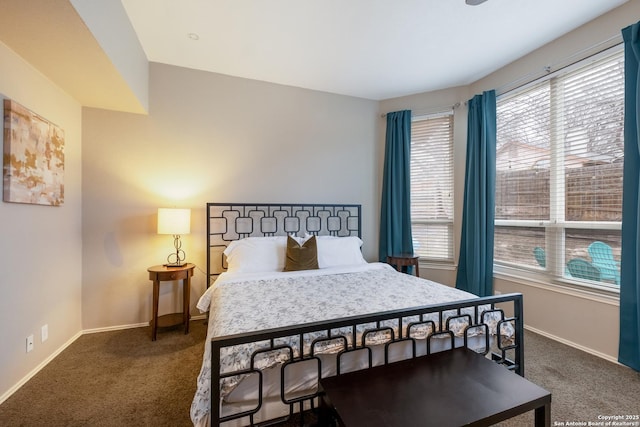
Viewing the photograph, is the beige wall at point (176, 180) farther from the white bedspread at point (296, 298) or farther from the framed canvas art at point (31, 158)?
the white bedspread at point (296, 298)

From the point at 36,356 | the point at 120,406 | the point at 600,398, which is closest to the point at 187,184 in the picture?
the point at 36,356

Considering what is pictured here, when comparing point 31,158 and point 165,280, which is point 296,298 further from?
point 31,158

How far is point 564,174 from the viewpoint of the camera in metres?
2.61

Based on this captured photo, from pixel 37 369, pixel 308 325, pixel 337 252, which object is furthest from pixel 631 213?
pixel 37 369

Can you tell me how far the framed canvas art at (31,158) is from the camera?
5.90ft

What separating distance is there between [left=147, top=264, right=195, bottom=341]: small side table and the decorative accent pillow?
1.01 meters

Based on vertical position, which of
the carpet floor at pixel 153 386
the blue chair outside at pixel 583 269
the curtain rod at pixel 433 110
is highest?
the curtain rod at pixel 433 110

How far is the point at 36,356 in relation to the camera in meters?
2.07

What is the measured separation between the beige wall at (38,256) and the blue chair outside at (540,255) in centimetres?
452

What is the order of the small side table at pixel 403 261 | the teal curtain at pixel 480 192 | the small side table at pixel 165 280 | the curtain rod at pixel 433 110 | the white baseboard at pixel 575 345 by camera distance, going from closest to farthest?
the white baseboard at pixel 575 345, the small side table at pixel 165 280, the teal curtain at pixel 480 192, the small side table at pixel 403 261, the curtain rod at pixel 433 110

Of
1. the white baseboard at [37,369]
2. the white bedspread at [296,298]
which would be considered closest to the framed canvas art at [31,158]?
the white baseboard at [37,369]

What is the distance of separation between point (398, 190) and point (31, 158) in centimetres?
365

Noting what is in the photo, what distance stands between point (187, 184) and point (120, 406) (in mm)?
2086

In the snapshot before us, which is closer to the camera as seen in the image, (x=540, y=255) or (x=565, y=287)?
(x=565, y=287)
